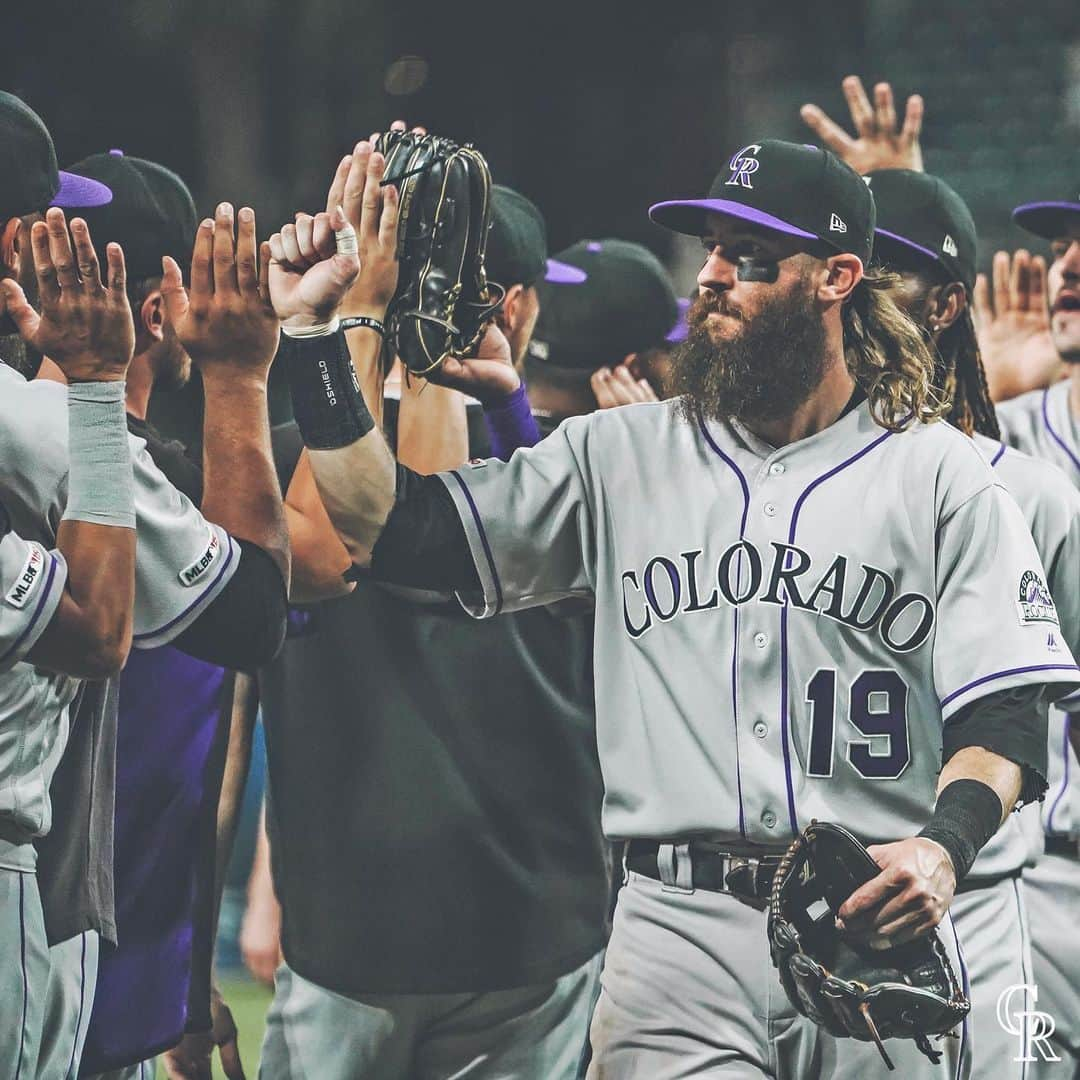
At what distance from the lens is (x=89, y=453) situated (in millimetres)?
2445

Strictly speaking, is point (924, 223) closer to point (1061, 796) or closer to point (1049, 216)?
point (1049, 216)

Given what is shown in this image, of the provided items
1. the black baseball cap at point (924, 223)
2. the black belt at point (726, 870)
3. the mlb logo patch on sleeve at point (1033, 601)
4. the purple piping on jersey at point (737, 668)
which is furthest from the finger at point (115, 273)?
the black baseball cap at point (924, 223)

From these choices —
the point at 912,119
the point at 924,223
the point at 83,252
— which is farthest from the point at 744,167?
the point at 912,119

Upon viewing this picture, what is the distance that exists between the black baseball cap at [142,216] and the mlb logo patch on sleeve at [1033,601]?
4.90 ft

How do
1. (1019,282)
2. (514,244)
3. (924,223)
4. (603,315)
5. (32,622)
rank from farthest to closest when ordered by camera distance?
1. (1019,282)
2. (603,315)
3. (924,223)
4. (514,244)
5. (32,622)

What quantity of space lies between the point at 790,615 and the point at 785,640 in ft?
0.13

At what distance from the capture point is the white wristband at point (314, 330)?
2.81m

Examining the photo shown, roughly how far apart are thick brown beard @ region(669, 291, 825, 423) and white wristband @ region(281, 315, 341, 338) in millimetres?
611

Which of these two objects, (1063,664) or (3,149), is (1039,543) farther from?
(3,149)

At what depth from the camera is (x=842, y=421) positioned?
9.97 feet

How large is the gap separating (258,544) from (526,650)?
0.85m

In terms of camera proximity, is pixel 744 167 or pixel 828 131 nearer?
pixel 744 167

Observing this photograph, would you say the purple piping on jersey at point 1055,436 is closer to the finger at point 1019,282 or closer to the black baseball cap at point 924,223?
the finger at point 1019,282

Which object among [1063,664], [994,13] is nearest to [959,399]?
[1063,664]
